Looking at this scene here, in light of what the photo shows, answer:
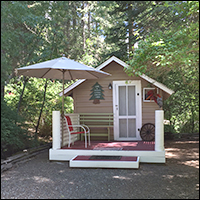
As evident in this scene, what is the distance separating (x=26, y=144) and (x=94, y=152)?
3.12 m

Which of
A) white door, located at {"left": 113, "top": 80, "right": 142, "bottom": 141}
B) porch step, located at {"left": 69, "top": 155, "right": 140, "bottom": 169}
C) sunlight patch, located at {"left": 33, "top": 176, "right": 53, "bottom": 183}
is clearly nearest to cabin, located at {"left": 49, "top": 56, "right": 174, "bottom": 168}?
white door, located at {"left": 113, "top": 80, "right": 142, "bottom": 141}

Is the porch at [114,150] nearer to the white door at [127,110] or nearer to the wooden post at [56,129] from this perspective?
the wooden post at [56,129]

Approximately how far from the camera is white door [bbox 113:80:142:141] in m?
9.07

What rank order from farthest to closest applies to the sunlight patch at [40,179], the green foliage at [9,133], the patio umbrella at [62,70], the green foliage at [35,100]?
1. the green foliage at [35,100]
2. the green foliage at [9,133]
3. the patio umbrella at [62,70]
4. the sunlight patch at [40,179]

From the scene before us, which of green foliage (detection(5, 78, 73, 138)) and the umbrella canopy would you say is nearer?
the umbrella canopy

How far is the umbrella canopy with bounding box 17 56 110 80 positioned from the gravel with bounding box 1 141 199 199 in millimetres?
2679

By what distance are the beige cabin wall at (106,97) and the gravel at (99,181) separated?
2145 mm

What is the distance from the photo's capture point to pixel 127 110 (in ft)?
29.9

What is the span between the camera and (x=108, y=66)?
30.4 ft

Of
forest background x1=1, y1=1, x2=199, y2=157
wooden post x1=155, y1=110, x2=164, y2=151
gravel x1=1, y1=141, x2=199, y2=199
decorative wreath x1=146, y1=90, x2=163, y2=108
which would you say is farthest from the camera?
decorative wreath x1=146, y1=90, x2=163, y2=108

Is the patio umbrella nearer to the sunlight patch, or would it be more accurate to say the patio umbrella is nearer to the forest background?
the forest background

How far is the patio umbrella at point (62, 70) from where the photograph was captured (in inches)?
256

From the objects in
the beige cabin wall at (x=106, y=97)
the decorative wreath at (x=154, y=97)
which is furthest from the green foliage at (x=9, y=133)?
the decorative wreath at (x=154, y=97)

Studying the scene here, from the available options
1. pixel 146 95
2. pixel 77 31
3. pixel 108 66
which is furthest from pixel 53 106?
pixel 77 31
